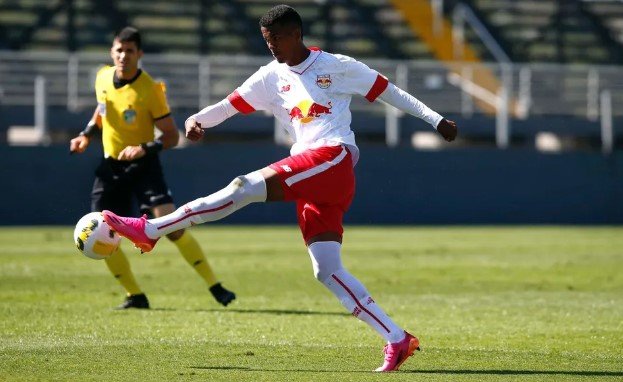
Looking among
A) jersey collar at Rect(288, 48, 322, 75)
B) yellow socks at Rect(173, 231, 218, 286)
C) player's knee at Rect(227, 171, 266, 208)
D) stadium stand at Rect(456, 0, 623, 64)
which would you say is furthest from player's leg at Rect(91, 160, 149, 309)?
stadium stand at Rect(456, 0, 623, 64)

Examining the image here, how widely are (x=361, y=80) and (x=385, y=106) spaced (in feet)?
70.0

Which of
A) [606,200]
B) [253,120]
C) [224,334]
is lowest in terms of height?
[606,200]

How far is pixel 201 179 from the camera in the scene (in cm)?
2439

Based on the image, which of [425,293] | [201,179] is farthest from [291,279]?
[201,179]

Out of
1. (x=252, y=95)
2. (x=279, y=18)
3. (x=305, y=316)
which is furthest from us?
(x=305, y=316)

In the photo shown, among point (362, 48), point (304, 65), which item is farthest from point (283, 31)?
point (362, 48)

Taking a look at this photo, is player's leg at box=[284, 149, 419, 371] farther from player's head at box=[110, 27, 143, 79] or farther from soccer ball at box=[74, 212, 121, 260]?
player's head at box=[110, 27, 143, 79]

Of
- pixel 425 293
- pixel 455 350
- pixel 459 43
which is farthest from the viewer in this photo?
pixel 459 43

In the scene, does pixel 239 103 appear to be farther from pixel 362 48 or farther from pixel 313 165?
pixel 362 48

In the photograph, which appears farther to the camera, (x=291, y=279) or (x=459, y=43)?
(x=459, y=43)

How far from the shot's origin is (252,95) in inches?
310

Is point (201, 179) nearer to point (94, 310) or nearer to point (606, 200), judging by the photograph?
point (606, 200)

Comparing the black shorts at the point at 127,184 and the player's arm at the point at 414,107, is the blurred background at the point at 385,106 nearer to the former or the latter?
the black shorts at the point at 127,184

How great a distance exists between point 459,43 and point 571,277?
1898cm
